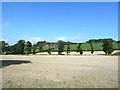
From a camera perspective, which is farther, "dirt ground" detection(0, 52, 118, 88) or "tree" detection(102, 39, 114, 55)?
"tree" detection(102, 39, 114, 55)

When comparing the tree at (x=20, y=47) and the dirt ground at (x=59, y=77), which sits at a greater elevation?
the tree at (x=20, y=47)

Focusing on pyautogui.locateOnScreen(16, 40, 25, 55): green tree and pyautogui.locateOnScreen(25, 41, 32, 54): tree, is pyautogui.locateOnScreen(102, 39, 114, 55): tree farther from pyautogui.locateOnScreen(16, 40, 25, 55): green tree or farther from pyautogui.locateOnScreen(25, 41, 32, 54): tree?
pyautogui.locateOnScreen(16, 40, 25, 55): green tree

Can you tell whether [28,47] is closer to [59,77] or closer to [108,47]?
[108,47]

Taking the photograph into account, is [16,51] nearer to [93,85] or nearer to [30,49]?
[30,49]

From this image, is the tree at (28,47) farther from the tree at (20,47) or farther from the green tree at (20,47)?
the green tree at (20,47)

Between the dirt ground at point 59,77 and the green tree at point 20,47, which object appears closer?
the dirt ground at point 59,77

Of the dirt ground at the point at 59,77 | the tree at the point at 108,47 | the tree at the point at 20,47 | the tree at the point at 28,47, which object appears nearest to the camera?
the dirt ground at the point at 59,77

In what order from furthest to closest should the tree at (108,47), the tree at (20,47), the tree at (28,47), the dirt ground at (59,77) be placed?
the tree at (28,47) → the tree at (20,47) → the tree at (108,47) → the dirt ground at (59,77)

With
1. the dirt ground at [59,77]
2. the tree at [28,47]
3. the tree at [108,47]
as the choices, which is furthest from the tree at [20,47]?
the dirt ground at [59,77]

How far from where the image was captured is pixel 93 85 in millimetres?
15156

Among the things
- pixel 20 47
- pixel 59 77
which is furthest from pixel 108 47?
pixel 59 77

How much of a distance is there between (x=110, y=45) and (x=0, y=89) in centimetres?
9611

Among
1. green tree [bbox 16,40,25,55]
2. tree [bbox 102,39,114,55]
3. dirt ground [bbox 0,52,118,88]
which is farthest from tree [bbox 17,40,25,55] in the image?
dirt ground [bbox 0,52,118,88]

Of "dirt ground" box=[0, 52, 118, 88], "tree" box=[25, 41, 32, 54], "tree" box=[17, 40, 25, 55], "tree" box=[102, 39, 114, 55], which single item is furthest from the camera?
"tree" box=[25, 41, 32, 54]
